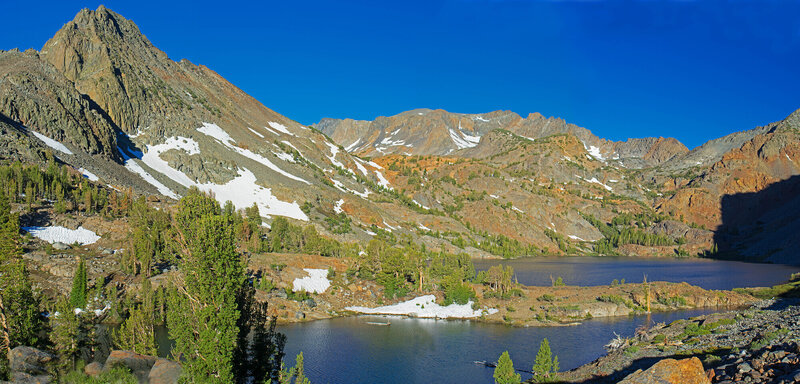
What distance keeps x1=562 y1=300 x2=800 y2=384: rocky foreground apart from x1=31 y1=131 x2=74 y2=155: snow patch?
88156mm

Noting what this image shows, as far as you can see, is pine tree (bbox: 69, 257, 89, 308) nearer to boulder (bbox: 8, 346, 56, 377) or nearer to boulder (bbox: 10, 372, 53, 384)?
boulder (bbox: 8, 346, 56, 377)

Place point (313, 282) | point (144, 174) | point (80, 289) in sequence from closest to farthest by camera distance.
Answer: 1. point (80, 289)
2. point (313, 282)
3. point (144, 174)

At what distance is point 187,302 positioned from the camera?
866 inches

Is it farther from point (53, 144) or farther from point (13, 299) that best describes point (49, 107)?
point (13, 299)

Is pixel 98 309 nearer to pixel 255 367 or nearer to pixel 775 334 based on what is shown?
pixel 255 367

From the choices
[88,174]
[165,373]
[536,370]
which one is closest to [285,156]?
[88,174]

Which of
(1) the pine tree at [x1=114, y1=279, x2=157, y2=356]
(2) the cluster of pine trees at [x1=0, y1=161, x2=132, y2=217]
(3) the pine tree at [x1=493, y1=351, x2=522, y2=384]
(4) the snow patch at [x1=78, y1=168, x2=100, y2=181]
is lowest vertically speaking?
(3) the pine tree at [x1=493, y1=351, x2=522, y2=384]

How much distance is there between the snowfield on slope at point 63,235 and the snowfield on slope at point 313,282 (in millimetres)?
25238

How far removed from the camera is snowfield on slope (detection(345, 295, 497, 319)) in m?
60.5

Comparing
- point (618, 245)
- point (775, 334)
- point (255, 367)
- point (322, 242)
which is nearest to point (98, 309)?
point (255, 367)

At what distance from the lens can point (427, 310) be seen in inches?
2436

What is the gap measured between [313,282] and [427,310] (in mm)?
16058

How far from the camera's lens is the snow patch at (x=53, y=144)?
8494cm

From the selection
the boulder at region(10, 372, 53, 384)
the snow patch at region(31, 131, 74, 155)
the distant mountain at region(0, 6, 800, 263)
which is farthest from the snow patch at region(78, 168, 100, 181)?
the boulder at region(10, 372, 53, 384)
